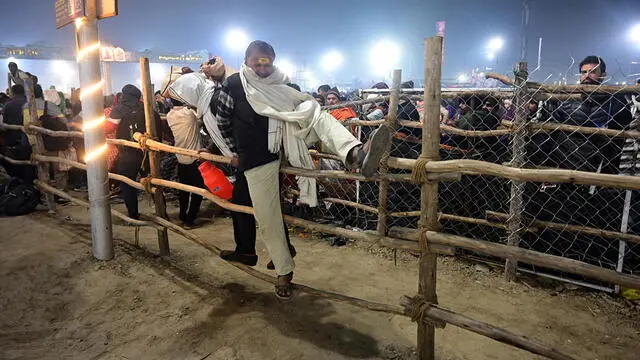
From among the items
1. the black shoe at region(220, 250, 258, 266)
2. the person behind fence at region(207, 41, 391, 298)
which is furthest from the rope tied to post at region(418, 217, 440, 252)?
the black shoe at region(220, 250, 258, 266)

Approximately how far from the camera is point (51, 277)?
3.80 metres

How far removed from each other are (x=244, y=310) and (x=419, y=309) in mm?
1586

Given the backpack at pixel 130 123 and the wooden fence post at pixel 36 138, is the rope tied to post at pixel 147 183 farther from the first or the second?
the wooden fence post at pixel 36 138

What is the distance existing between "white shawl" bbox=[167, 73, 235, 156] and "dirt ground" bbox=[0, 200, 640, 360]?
1.42 meters

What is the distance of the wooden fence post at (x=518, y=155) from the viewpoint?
3.63 m

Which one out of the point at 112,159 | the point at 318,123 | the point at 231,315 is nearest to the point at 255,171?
the point at 318,123

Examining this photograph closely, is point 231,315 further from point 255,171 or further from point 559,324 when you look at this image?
point 559,324

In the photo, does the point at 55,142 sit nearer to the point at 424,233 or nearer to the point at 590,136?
the point at 424,233

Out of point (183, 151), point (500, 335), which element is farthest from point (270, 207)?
point (500, 335)

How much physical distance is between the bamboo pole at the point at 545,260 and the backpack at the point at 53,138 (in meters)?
5.95

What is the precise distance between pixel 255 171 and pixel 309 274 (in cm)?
183

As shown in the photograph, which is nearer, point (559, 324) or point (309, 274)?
point (559, 324)

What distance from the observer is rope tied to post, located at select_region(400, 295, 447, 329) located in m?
2.34

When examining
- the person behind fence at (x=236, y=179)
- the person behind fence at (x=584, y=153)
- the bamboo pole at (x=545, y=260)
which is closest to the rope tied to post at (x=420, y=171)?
the bamboo pole at (x=545, y=260)
